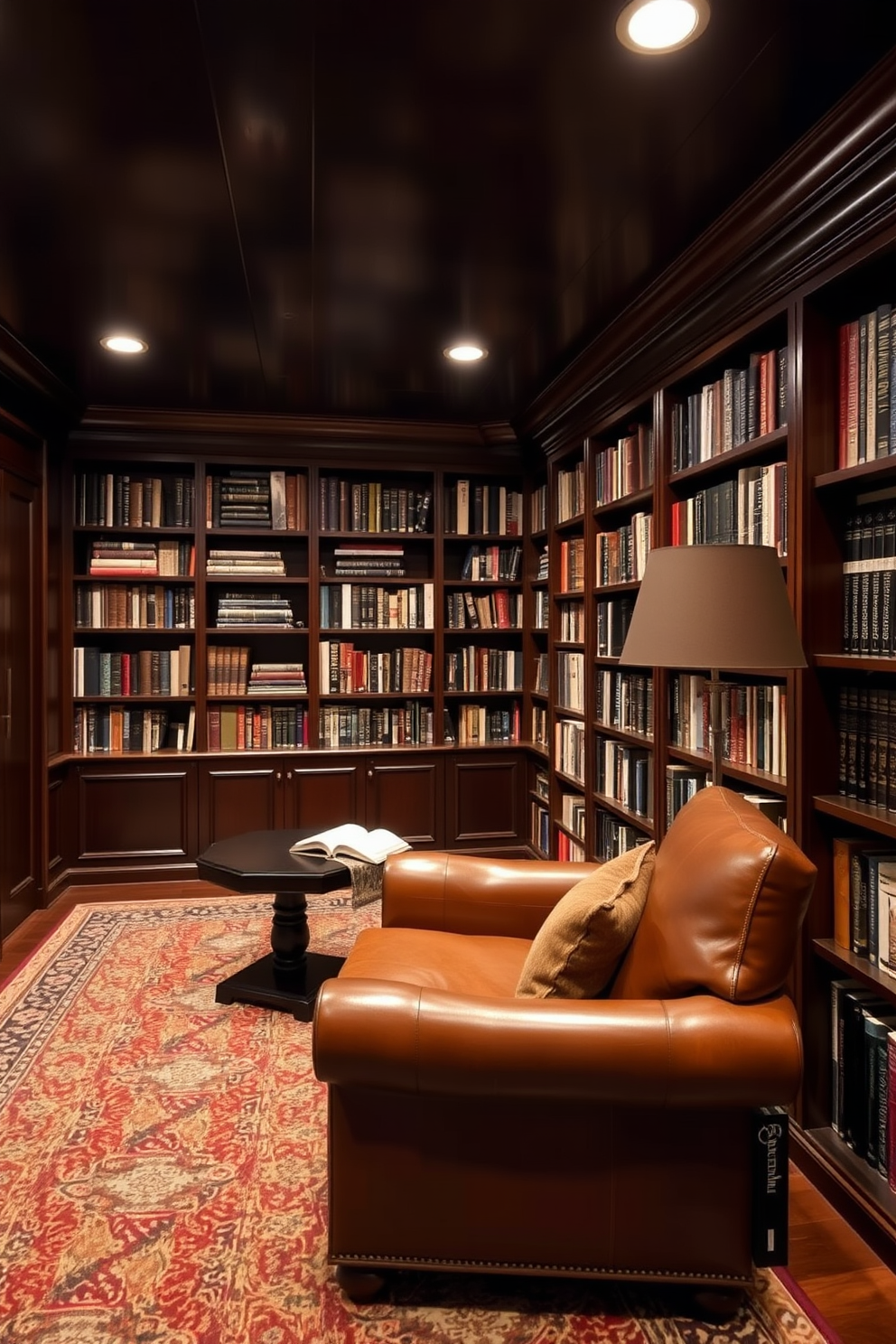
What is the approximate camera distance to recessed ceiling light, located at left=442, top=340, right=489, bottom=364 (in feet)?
11.1

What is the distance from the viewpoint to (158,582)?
4.59 meters

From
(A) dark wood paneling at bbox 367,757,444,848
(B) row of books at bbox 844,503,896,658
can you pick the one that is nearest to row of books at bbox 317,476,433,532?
(A) dark wood paneling at bbox 367,757,444,848

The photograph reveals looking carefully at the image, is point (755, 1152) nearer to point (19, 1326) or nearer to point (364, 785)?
point (19, 1326)

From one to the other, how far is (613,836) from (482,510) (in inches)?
84.2

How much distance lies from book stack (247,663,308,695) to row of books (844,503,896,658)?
3180 mm

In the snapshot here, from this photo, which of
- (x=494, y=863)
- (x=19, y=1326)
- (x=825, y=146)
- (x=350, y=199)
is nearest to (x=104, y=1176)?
(x=19, y=1326)

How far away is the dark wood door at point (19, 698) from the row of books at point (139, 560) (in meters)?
0.51

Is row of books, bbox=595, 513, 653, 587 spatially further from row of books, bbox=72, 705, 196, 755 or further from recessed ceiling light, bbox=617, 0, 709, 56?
row of books, bbox=72, 705, 196, 755

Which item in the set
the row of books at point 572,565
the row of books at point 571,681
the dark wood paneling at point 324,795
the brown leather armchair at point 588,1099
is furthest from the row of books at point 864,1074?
the dark wood paneling at point 324,795

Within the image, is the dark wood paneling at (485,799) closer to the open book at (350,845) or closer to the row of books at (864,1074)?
the open book at (350,845)

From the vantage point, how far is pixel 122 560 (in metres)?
4.50

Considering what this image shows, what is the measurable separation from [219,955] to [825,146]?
10.9 ft

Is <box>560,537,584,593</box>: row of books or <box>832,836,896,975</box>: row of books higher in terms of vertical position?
<box>560,537,584,593</box>: row of books

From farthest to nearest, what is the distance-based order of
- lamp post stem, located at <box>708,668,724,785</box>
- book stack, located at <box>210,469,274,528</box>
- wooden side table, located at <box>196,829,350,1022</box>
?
book stack, located at <box>210,469,274,528</box>
wooden side table, located at <box>196,829,350,1022</box>
lamp post stem, located at <box>708,668,724,785</box>
